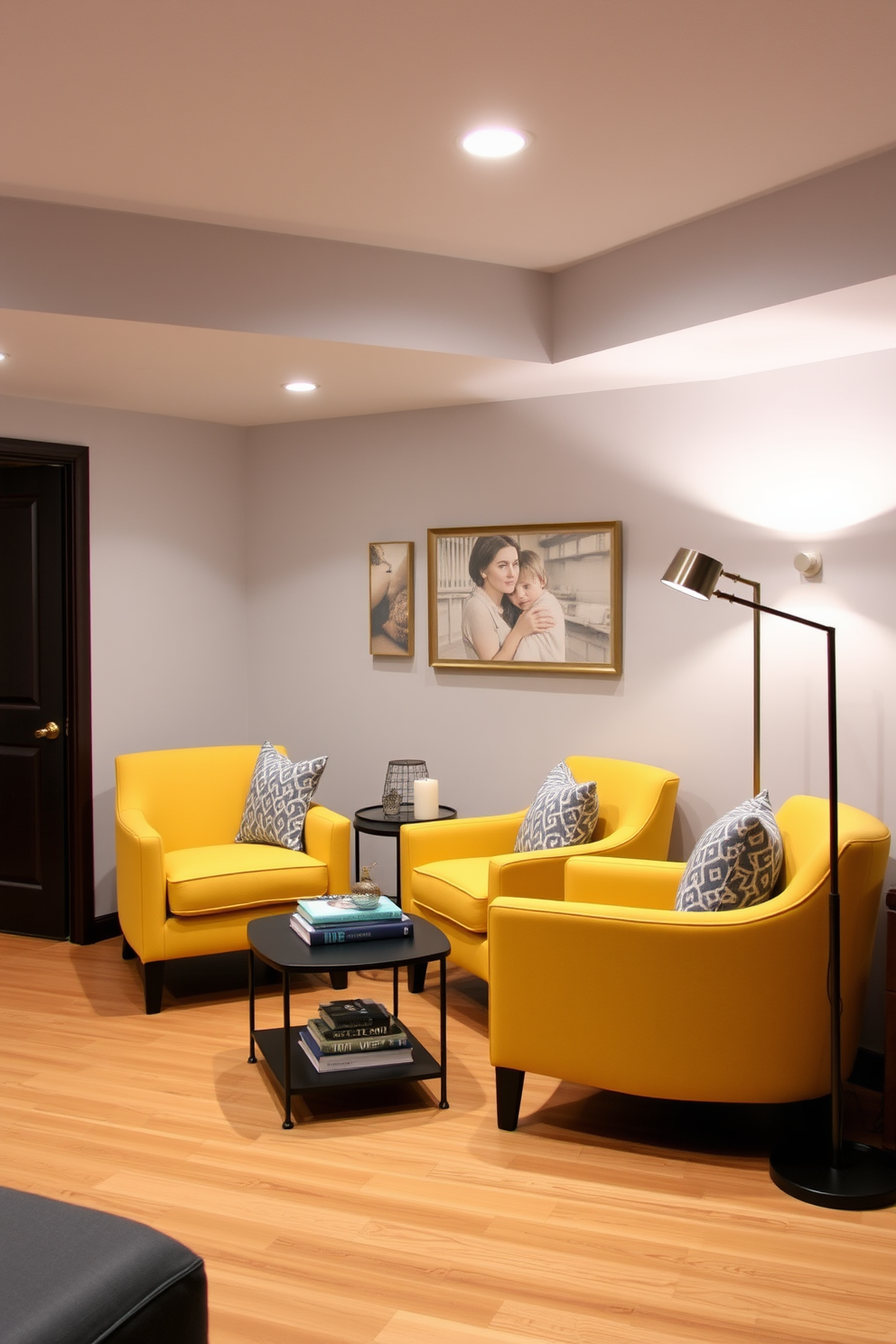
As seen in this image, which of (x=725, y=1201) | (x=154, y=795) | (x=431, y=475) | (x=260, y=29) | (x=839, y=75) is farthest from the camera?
(x=431, y=475)

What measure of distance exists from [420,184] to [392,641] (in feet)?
7.56

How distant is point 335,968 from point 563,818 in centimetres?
116

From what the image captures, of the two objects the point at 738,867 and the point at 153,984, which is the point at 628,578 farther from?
the point at 153,984

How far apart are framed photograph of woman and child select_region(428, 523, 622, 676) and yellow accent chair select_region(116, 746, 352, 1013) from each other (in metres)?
0.98

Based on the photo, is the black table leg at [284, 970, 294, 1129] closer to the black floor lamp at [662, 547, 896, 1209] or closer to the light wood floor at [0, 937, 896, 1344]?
the light wood floor at [0, 937, 896, 1344]

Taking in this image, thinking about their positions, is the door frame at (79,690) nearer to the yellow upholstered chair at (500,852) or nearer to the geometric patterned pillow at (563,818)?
the yellow upholstered chair at (500,852)

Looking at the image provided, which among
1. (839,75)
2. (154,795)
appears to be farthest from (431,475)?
(839,75)

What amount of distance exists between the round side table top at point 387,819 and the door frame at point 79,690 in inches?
49.2

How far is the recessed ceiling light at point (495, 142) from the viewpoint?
2.72 metres

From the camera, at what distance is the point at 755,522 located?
398 cm

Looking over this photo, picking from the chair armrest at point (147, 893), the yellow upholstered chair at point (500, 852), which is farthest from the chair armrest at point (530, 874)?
the chair armrest at point (147, 893)

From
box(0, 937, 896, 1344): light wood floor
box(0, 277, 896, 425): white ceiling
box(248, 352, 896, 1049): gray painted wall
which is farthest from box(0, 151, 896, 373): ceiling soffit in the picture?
box(0, 937, 896, 1344): light wood floor

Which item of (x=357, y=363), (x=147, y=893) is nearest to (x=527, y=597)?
(x=357, y=363)

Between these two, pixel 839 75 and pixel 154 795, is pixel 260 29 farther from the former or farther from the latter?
pixel 154 795
